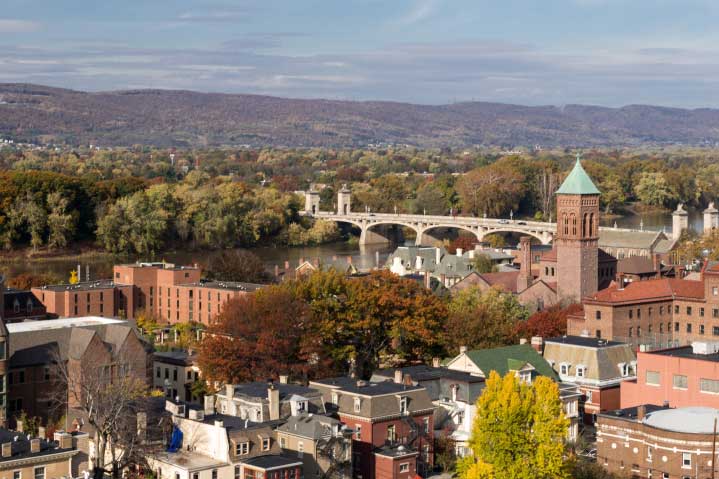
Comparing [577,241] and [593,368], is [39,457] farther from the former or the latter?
[577,241]

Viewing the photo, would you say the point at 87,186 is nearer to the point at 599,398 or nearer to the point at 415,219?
the point at 415,219

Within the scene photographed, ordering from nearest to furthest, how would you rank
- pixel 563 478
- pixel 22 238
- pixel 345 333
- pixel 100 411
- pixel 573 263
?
pixel 563 478 < pixel 100 411 < pixel 345 333 < pixel 573 263 < pixel 22 238

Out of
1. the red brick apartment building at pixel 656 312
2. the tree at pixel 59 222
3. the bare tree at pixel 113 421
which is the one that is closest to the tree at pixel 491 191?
the tree at pixel 59 222

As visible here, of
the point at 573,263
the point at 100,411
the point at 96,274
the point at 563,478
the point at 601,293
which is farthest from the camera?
the point at 96,274

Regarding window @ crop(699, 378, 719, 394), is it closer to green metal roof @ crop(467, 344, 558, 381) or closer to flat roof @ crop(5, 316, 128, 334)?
green metal roof @ crop(467, 344, 558, 381)

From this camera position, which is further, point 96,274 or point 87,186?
point 87,186

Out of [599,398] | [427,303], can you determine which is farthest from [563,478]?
[427,303]

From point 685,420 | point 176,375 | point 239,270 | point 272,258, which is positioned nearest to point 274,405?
point 685,420
